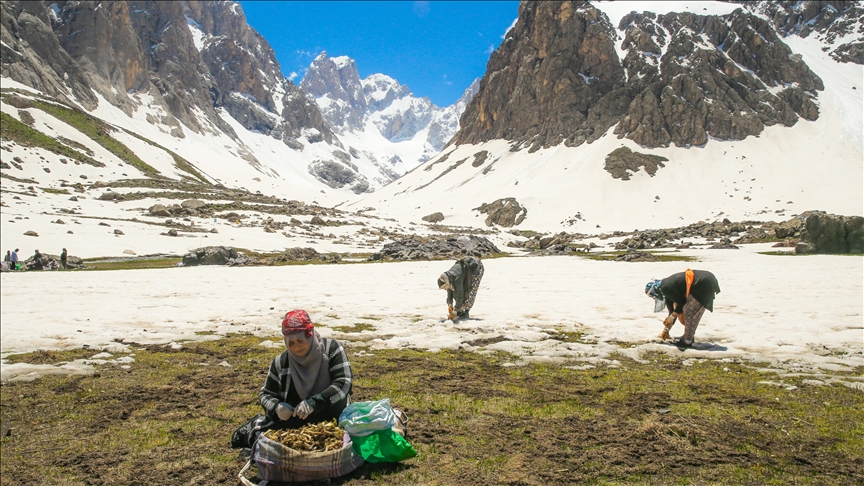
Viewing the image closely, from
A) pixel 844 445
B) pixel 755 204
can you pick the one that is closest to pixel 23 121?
pixel 844 445

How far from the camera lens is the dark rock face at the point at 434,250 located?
37.7 m

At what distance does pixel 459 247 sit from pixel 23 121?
116526 mm

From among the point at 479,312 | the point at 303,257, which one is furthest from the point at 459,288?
the point at 303,257

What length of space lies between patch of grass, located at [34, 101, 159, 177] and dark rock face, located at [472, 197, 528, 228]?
270ft

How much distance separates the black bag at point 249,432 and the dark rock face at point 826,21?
172m

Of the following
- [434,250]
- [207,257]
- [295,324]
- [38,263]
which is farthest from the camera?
[434,250]

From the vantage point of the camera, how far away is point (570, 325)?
13.6 metres

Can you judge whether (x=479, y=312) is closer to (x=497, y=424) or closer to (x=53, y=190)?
(x=497, y=424)

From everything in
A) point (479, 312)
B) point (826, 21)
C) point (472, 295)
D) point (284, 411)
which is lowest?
point (479, 312)

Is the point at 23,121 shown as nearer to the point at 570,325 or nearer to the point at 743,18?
the point at 570,325

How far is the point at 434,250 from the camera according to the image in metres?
40.4

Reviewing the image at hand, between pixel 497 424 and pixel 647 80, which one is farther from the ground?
pixel 647 80

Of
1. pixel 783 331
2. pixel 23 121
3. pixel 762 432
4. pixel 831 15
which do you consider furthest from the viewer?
pixel 831 15

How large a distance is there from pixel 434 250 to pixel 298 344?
3453cm
